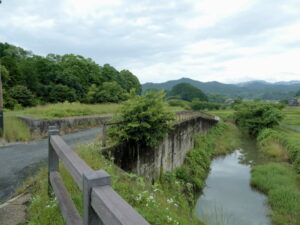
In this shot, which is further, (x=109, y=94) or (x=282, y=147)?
(x=109, y=94)

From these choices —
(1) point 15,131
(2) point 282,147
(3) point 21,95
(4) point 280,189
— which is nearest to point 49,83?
(3) point 21,95

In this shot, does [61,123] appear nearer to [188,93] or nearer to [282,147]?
[282,147]

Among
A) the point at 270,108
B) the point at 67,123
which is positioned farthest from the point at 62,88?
the point at 270,108

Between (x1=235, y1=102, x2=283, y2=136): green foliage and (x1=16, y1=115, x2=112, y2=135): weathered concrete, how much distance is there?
17.3 metres

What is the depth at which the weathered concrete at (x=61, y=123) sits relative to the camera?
7.94 m

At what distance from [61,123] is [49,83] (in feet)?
82.0

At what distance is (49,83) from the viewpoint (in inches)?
1210

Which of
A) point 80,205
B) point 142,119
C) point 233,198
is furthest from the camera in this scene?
point 233,198

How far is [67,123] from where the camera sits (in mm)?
9508

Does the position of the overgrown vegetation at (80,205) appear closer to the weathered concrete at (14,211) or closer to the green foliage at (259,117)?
Answer: the weathered concrete at (14,211)

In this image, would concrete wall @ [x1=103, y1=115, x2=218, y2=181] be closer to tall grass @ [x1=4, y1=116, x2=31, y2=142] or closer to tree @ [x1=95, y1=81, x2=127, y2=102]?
tall grass @ [x1=4, y1=116, x2=31, y2=142]

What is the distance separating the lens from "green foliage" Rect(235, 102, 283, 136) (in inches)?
807

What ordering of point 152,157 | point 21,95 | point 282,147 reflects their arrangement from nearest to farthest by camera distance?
point 152,157, point 282,147, point 21,95

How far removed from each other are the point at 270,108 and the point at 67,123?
20790 millimetres
